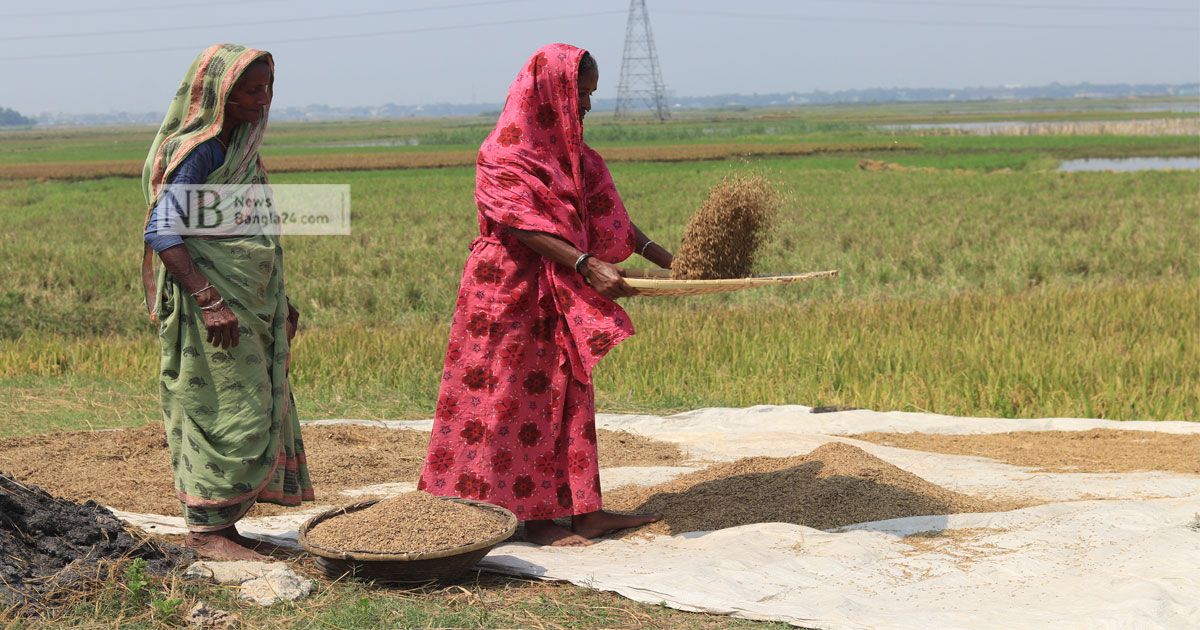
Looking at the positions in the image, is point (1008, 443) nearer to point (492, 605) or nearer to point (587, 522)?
point (587, 522)

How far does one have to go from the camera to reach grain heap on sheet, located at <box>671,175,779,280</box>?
13.2 feet

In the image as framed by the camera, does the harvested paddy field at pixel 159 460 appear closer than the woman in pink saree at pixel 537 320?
No

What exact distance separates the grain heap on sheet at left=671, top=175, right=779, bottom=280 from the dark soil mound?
184cm

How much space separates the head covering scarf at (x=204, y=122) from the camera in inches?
142

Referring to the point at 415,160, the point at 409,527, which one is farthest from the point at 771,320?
the point at 415,160

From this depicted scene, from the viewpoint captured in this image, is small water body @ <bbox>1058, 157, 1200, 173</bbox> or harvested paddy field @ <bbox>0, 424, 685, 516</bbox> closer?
harvested paddy field @ <bbox>0, 424, 685, 516</bbox>

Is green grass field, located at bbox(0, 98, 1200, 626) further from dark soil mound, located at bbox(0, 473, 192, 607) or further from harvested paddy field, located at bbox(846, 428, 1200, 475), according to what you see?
harvested paddy field, located at bbox(846, 428, 1200, 475)

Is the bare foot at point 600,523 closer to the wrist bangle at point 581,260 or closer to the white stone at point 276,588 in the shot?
the wrist bangle at point 581,260

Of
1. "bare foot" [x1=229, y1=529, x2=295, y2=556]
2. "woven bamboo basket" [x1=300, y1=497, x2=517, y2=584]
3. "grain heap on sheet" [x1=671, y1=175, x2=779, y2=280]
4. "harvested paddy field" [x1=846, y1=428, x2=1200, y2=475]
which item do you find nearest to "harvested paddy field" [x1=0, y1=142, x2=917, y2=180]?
"harvested paddy field" [x1=846, y1=428, x2=1200, y2=475]

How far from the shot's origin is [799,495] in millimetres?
4582

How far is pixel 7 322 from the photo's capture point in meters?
10.5

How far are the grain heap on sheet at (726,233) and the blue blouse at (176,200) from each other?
1524mm

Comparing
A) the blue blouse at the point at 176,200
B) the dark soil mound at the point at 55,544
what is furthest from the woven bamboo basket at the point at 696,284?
the dark soil mound at the point at 55,544

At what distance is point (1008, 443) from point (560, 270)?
2.81 meters
